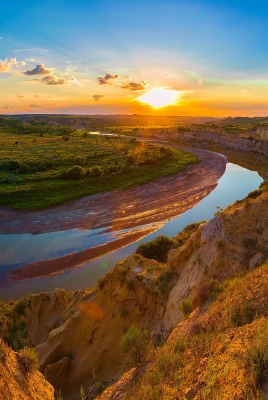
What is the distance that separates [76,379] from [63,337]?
67.1 inches

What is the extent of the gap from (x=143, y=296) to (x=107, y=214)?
20.6 meters

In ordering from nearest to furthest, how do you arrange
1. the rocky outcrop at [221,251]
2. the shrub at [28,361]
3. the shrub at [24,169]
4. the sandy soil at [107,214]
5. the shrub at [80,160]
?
the shrub at [28,361] → the rocky outcrop at [221,251] → the sandy soil at [107,214] → the shrub at [24,169] → the shrub at [80,160]

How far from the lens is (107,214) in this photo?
3309cm

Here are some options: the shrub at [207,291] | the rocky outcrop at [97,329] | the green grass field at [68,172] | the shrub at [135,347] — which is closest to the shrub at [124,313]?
the rocky outcrop at [97,329]

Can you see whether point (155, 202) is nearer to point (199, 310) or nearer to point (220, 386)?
point (199, 310)

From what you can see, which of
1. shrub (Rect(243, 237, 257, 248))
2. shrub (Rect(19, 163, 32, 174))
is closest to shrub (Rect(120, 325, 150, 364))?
shrub (Rect(243, 237, 257, 248))

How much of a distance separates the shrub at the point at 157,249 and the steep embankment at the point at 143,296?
3.08 meters

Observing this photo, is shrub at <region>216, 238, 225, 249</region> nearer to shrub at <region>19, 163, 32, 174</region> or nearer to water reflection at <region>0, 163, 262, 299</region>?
water reflection at <region>0, 163, 262, 299</region>

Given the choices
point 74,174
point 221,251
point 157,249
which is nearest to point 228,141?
point 74,174

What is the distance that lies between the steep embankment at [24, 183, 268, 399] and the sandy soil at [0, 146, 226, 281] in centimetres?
914

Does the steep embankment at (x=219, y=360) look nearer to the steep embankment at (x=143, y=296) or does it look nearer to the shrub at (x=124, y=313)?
the steep embankment at (x=143, y=296)

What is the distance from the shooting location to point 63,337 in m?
13.0

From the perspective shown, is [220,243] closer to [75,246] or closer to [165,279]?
[165,279]

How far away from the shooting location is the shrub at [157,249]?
17.2 meters
